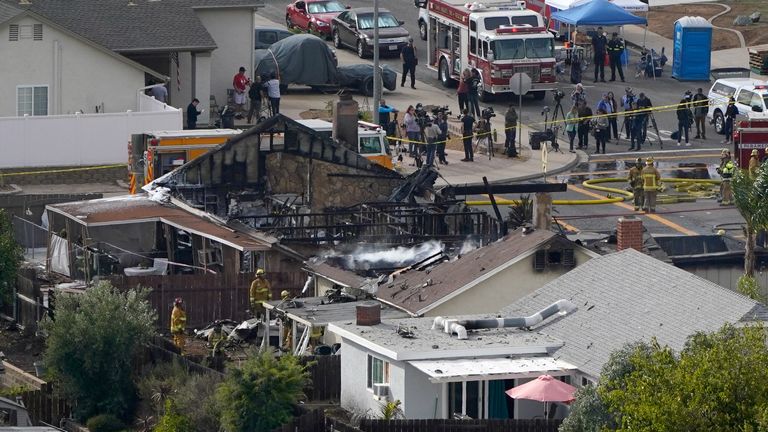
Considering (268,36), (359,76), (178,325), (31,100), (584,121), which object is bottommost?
(178,325)

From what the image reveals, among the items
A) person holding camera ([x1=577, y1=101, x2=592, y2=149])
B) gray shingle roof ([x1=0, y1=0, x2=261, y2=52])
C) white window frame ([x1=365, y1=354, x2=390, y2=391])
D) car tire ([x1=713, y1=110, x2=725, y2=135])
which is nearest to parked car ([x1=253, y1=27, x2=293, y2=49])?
gray shingle roof ([x1=0, y1=0, x2=261, y2=52])

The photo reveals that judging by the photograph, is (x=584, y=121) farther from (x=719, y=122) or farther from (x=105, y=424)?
(x=105, y=424)

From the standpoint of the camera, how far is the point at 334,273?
4359cm

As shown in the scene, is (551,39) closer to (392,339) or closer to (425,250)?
(425,250)

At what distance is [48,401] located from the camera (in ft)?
135

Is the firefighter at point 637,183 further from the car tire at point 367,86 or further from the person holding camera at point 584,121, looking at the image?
the car tire at point 367,86

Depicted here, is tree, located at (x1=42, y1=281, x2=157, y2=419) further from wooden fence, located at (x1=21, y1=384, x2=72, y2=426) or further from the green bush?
the green bush

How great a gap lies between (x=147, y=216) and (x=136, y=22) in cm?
1831

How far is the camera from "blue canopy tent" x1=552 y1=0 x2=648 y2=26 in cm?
7169

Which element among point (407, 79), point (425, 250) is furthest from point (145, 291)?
point (407, 79)

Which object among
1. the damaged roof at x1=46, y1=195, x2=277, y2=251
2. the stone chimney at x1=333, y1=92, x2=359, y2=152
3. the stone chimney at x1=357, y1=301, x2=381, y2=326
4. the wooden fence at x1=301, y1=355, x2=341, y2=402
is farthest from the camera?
the stone chimney at x1=333, y1=92, x2=359, y2=152

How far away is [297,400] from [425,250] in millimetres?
7868

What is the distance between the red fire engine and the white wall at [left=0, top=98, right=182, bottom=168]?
48.6ft

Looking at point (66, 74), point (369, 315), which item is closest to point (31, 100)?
point (66, 74)
